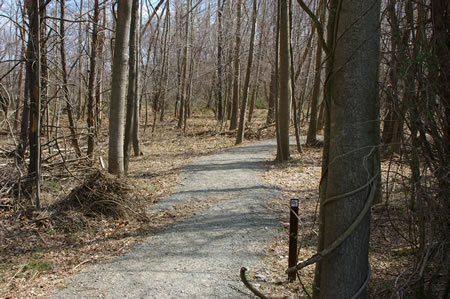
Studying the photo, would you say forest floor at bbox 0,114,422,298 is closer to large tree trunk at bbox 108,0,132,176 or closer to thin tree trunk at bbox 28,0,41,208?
thin tree trunk at bbox 28,0,41,208

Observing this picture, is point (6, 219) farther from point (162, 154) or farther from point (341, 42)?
point (162, 154)

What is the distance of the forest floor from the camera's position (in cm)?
467

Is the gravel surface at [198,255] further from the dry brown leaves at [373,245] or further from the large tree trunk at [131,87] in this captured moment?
the large tree trunk at [131,87]

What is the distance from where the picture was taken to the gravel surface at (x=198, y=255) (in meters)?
4.59

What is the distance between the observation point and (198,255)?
5.63 m

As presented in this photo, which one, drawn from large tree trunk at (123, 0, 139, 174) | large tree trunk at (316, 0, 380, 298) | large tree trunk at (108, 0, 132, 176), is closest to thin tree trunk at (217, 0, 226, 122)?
large tree trunk at (123, 0, 139, 174)

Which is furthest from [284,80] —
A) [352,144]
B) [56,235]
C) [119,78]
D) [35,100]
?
[352,144]

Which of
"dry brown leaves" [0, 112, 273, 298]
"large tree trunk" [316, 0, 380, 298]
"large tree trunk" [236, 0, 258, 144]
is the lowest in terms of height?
"dry brown leaves" [0, 112, 273, 298]

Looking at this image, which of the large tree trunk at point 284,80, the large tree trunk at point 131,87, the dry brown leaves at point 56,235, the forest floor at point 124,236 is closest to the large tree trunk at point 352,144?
the forest floor at point 124,236

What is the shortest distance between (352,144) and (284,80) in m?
10.1

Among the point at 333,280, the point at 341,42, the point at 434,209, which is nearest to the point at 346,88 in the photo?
the point at 341,42

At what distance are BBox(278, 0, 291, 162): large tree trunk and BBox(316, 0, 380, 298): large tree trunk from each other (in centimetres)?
960

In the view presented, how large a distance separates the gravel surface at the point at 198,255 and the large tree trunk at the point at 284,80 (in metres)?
3.36

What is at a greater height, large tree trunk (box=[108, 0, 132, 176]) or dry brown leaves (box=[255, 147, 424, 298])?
large tree trunk (box=[108, 0, 132, 176])
